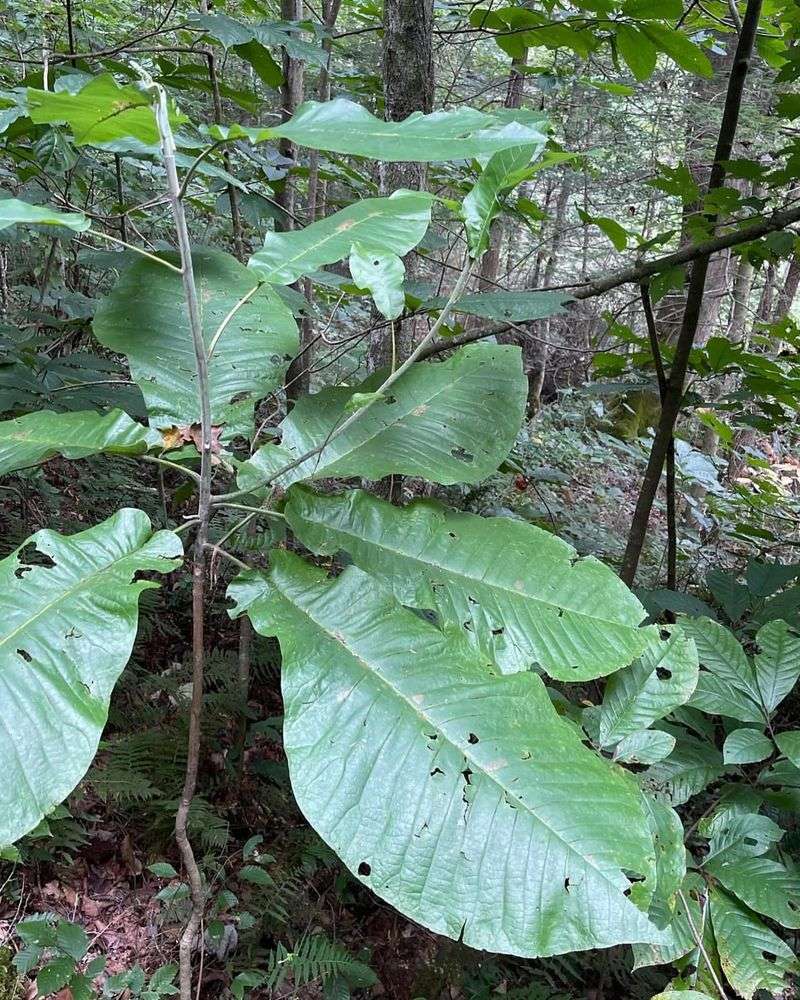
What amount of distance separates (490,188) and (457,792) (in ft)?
2.70

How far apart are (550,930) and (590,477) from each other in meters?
6.72

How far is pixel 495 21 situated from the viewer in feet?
7.06

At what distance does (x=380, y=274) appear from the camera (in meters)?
0.95

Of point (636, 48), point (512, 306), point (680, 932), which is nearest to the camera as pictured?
point (680, 932)

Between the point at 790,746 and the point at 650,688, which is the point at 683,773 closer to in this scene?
the point at 790,746

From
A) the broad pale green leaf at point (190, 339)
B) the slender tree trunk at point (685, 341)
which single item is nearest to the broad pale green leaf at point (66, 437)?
the broad pale green leaf at point (190, 339)

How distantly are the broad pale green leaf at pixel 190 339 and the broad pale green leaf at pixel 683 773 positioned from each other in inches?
38.8

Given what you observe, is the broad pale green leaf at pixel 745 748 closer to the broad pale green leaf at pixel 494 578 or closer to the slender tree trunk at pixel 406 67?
the broad pale green leaf at pixel 494 578

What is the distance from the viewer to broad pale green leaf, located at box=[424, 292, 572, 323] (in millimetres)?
1481

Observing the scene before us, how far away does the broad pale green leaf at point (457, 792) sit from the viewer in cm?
68

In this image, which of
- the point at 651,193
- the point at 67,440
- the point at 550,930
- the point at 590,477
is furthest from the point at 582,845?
the point at 651,193

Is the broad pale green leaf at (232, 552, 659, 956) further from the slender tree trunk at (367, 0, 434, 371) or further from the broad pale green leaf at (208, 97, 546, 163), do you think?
the slender tree trunk at (367, 0, 434, 371)

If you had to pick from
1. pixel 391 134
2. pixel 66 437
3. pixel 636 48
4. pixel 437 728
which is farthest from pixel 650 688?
pixel 636 48

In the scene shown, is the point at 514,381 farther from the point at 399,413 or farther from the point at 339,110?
the point at 339,110
